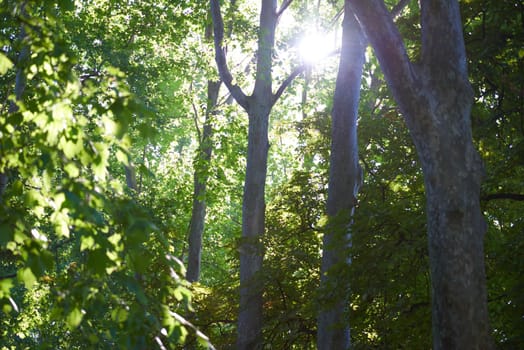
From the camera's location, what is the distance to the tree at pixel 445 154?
16.9ft

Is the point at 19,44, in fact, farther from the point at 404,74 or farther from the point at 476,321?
the point at 476,321

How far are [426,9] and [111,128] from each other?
377cm

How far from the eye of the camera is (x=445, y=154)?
17.4 ft

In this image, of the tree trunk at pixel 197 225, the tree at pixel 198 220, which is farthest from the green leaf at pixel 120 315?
the tree trunk at pixel 197 225

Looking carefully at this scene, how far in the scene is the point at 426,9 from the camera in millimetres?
5605

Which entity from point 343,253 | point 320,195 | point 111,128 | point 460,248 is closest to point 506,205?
point 320,195

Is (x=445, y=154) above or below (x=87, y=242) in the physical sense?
above

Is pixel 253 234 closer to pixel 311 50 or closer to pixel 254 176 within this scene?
pixel 254 176

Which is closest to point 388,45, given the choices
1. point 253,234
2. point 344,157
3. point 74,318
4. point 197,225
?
point 74,318

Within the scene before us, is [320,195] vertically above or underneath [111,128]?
above

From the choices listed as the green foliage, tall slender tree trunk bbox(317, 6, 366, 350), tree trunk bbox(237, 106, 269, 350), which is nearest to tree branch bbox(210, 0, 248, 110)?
tree trunk bbox(237, 106, 269, 350)

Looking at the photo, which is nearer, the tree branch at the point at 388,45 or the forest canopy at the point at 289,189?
the forest canopy at the point at 289,189

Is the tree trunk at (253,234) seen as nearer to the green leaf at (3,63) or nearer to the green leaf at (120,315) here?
the green leaf at (120,315)

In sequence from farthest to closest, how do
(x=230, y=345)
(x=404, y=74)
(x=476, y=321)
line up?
(x=230, y=345), (x=404, y=74), (x=476, y=321)
